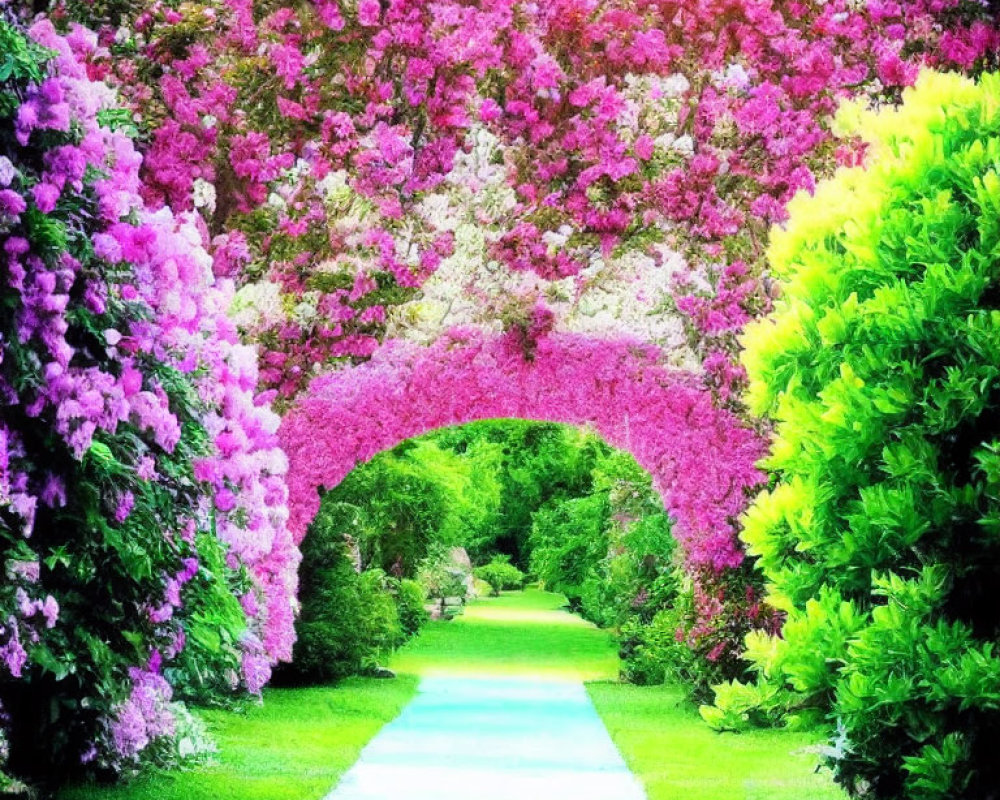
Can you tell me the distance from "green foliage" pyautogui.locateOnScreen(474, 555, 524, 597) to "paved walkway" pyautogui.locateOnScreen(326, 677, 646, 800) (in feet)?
94.8

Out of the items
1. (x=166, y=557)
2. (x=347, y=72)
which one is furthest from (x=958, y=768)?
(x=347, y=72)

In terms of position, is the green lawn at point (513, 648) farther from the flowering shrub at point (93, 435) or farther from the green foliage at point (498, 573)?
the flowering shrub at point (93, 435)

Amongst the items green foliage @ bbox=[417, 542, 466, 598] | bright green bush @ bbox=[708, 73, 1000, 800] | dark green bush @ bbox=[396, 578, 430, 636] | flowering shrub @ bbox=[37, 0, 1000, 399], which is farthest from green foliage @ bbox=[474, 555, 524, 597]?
bright green bush @ bbox=[708, 73, 1000, 800]

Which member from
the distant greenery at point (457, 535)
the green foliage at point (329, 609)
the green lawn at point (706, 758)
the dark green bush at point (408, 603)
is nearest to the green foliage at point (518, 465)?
the distant greenery at point (457, 535)

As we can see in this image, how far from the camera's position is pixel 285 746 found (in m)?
11.4

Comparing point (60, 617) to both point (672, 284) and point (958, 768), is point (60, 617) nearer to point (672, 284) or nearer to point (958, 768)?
point (958, 768)

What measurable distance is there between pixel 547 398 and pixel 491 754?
278 cm

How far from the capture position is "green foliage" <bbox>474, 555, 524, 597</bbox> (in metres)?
45.4

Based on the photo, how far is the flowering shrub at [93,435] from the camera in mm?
6395

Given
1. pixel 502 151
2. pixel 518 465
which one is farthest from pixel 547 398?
pixel 518 465

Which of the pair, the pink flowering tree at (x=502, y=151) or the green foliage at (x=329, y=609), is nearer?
the pink flowering tree at (x=502, y=151)

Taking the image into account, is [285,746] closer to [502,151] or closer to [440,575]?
[502,151]

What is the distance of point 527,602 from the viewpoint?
142 feet

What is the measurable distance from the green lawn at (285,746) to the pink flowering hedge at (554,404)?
5.87ft
